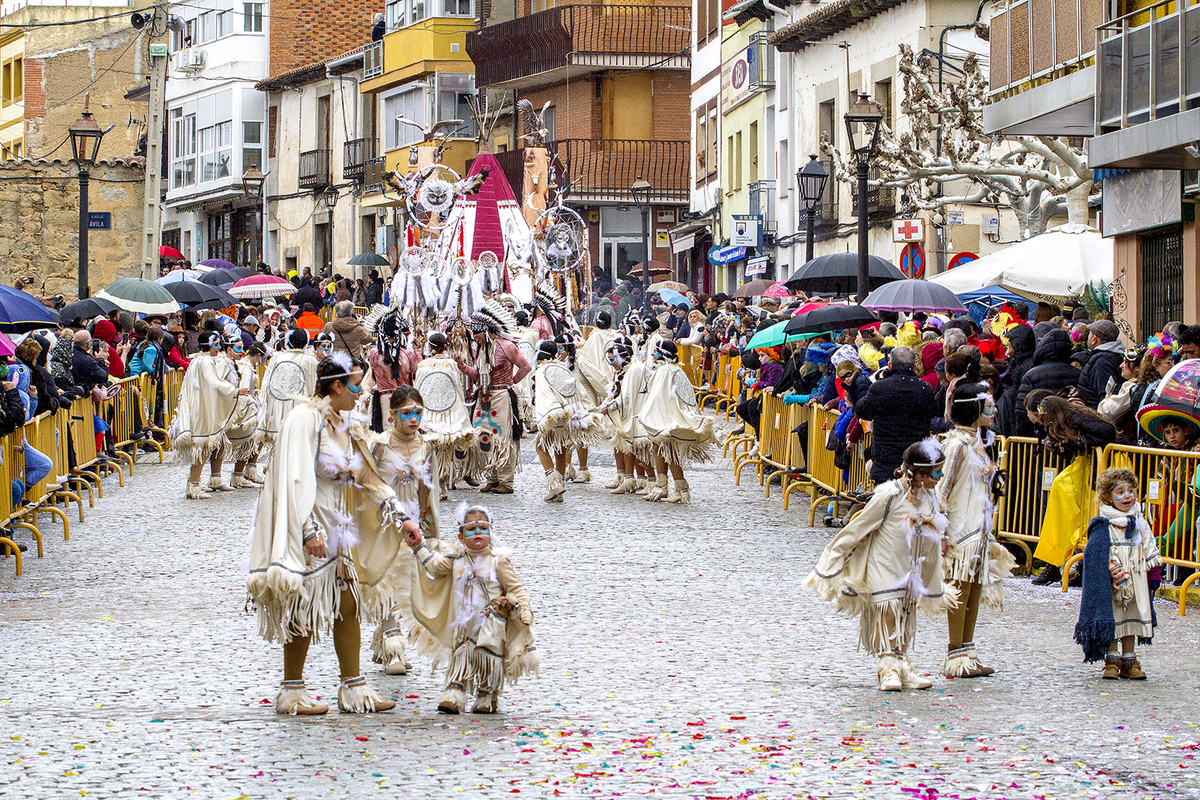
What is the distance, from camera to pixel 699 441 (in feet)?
56.2

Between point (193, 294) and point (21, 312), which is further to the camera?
point (193, 294)

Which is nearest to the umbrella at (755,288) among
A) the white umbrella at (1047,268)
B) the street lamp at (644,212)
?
the street lamp at (644,212)

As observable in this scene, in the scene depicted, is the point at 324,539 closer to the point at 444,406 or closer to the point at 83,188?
the point at 444,406

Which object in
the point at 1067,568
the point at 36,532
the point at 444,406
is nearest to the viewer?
the point at 1067,568

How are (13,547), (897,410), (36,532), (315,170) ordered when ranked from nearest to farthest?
(13,547)
(897,410)
(36,532)
(315,170)

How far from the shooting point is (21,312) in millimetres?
15898

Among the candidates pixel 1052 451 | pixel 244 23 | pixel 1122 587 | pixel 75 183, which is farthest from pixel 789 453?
pixel 244 23

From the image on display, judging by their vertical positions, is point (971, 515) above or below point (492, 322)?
below

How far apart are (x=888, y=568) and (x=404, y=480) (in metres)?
2.36

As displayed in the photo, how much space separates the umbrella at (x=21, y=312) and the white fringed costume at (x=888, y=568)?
29.8ft

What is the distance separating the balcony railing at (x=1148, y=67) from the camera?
1733 centimetres

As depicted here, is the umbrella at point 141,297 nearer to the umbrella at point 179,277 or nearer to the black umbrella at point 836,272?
the umbrella at point 179,277

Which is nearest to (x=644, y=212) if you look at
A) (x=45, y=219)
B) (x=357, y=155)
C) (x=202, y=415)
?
(x=357, y=155)

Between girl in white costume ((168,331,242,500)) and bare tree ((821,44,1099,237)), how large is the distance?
31.6 feet
